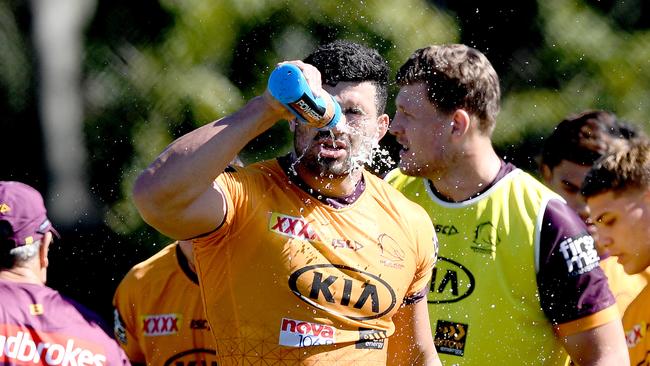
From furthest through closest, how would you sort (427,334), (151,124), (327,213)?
1. (151,124)
2. (427,334)
3. (327,213)

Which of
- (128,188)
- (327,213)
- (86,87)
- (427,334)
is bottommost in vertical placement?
(128,188)

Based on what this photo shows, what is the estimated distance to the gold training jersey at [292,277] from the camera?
3.96 m

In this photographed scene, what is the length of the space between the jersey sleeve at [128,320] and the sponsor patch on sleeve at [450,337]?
132 centimetres

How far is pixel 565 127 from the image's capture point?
5.46m

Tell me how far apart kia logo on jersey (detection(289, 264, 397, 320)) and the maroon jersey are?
1103 mm

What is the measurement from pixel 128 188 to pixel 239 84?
97cm

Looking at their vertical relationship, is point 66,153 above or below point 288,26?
below

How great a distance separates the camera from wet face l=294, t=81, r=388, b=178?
416 cm

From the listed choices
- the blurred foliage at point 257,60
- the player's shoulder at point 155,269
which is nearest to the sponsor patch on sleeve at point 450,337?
the player's shoulder at point 155,269

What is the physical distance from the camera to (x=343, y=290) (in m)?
4.05

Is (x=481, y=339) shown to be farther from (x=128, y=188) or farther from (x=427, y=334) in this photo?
(x=128, y=188)

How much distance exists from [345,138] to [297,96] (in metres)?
0.68

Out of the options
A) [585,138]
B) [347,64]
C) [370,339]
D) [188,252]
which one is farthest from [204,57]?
[370,339]

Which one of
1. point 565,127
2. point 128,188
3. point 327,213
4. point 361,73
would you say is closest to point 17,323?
point 327,213
